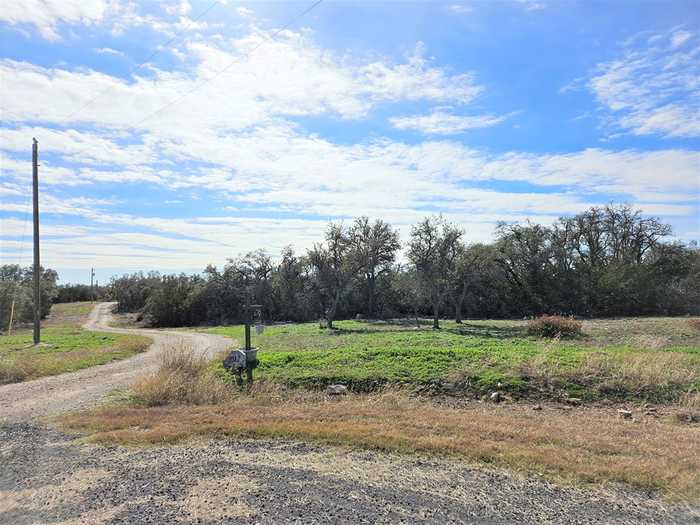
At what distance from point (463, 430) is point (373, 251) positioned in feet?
112

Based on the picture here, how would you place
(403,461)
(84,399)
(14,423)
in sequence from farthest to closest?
(84,399), (14,423), (403,461)

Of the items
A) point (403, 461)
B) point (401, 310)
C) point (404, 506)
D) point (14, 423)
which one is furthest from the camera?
point (401, 310)

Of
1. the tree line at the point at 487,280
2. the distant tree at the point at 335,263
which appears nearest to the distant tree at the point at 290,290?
the tree line at the point at 487,280

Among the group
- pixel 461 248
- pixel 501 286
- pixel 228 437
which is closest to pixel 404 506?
pixel 228 437

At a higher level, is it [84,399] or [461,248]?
[461,248]

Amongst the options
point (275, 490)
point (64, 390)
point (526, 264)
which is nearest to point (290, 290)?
point (526, 264)

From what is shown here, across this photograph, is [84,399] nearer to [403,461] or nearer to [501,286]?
[403,461]

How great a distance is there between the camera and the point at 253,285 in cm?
5078

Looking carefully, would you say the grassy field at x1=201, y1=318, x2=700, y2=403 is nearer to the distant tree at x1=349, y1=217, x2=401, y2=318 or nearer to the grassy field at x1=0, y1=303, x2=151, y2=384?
the grassy field at x1=0, y1=303, x2=151, y2=384

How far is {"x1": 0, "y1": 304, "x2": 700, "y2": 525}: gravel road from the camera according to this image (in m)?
4.18

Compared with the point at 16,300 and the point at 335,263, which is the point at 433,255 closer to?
the point at 335,263

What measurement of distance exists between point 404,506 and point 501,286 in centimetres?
4214

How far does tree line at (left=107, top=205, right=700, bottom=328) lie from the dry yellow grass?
26381 mm

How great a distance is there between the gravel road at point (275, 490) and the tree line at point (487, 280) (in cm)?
2921
